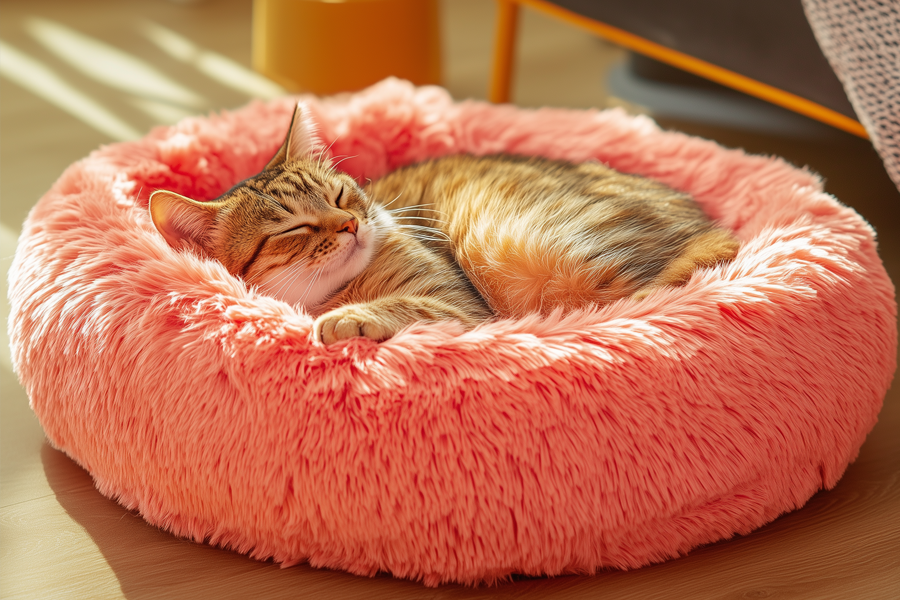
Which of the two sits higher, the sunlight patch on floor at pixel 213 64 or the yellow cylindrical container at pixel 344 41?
the yellow cylindrical container at pixel 344 41

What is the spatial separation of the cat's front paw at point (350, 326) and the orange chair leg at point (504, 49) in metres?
1.68

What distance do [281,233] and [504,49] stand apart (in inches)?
61.0

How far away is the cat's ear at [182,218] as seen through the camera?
4.14 feet

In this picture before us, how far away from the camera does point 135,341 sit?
Answer: 1166mm

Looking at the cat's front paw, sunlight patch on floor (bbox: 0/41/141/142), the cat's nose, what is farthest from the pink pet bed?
sunlight patch on floor (bbox: 0/41/141/142)

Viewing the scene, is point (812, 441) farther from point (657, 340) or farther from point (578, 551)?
point (578, 551)

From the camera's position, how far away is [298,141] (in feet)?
4.88

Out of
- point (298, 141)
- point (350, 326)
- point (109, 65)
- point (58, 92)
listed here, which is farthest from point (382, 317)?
point (109, 65)

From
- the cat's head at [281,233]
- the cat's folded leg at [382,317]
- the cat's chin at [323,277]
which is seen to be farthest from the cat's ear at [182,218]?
the cat's folded leg at [382,317]

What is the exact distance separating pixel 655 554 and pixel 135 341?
832 mm

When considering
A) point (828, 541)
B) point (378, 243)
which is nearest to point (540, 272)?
point (378, 243)

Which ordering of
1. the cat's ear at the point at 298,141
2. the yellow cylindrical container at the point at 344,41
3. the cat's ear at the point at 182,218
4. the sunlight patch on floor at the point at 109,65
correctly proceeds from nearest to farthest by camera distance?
the cat's ear at the point at 182,218, the cat's ear at the point at 298,141, the yellow cylindrical container at the point at 344,41, the sunlight patch on floor at the point at 109,65

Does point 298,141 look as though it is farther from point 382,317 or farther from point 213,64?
point 213,64

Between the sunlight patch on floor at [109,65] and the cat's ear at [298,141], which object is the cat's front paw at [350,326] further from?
the sunlight patch on floor at [109,65]
